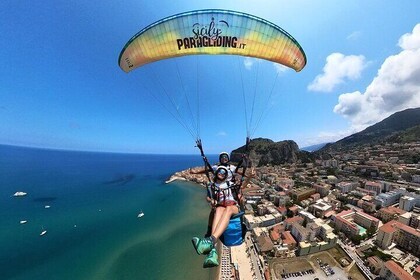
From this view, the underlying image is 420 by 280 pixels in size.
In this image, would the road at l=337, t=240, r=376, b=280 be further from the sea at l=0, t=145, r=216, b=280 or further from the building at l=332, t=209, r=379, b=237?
the sea at l=0, t=145, r=216, b=280

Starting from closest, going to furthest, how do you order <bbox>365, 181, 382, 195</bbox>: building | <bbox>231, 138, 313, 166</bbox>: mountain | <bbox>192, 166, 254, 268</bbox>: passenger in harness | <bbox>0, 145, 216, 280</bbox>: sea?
<bbox>192, 166, 254, 268</bbox>: passenger in harness, <bbox>0, 145, 216, 280</bbox>: sea, <bbox>365, 181, 382, 195</bbox>: building, <bbox>231, 138, 313, 166</bbox>: mountain

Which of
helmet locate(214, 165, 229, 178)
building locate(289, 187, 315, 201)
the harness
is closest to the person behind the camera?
the harness

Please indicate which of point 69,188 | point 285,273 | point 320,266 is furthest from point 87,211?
point 320,266

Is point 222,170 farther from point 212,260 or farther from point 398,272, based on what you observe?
point 398,272

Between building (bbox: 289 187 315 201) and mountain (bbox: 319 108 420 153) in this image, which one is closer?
building (bbox: 289 187 315 201)

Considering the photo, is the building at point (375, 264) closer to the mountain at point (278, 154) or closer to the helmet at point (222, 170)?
the helmet at point (222, 170)

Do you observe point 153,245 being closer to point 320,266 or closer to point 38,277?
point 38,277

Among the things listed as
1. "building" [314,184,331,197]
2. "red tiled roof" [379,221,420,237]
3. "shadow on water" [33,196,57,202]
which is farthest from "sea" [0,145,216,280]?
"building" [314,184,331,197]

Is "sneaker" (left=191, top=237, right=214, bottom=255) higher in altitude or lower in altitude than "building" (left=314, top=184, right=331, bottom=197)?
higher
